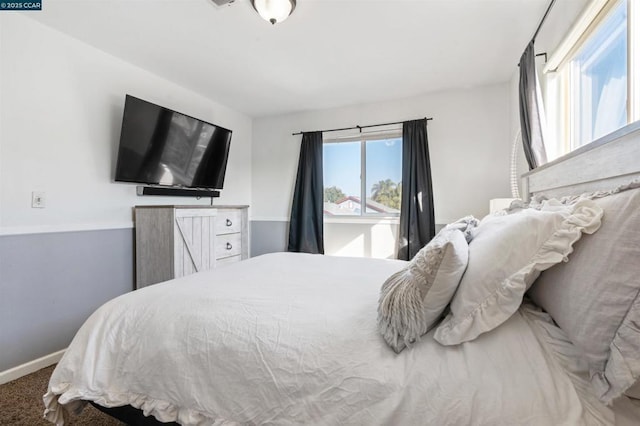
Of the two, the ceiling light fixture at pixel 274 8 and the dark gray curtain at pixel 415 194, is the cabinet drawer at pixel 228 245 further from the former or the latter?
the ceiling light fixture at pixel 274 8

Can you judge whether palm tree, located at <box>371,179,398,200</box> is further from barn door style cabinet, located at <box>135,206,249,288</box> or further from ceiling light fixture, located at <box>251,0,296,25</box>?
ceiling light fixture, located at <box>251,0,296,25</box>

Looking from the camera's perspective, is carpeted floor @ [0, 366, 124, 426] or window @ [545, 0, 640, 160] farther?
carpeted floor @ [0, 366, 124, 426]

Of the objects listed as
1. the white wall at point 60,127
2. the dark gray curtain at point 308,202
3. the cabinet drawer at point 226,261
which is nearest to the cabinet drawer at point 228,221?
the cabinet drawer at point 226,261

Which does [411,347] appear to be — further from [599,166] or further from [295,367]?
[599,166]

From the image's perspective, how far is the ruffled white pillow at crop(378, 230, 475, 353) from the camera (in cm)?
80

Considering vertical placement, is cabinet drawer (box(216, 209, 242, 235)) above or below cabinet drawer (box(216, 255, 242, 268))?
above

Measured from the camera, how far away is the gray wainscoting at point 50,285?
190 centimetres

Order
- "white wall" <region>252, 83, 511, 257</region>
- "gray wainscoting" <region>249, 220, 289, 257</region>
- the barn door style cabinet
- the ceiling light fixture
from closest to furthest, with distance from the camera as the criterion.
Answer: the ceiling light fixture, the barn door style cabinet, "white wall" <region>252, 83, 511, 257</region>, "gray wainscoting" <region>249, 220, 289, 257</region>

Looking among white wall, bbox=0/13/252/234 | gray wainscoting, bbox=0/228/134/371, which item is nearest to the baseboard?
gray wainscoting, bbox=0/228/134/371

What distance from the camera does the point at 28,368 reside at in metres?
1.98

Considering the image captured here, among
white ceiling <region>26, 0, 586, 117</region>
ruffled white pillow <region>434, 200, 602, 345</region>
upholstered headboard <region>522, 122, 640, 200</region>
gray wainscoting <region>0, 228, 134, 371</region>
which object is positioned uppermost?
white ceiling <region>26, 0, 586, 117</region>

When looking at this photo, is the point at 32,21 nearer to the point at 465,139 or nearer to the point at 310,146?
the point at 310,146

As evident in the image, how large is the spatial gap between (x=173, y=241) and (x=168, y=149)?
96cm

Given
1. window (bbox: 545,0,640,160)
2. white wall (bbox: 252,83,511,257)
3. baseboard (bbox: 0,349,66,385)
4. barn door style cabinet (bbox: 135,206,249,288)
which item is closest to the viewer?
window (bbox: 545,0,640,160)
